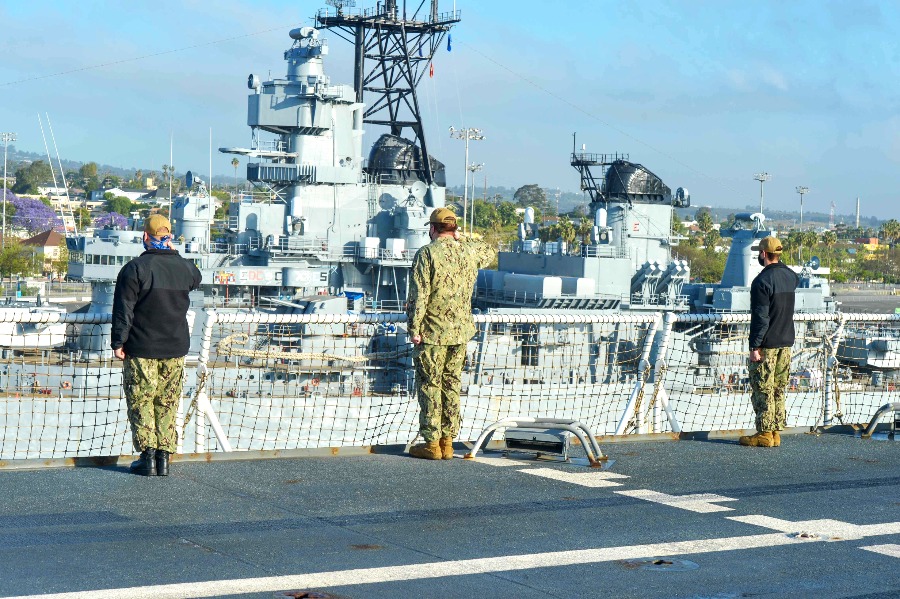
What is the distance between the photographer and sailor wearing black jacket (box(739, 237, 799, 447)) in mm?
9766

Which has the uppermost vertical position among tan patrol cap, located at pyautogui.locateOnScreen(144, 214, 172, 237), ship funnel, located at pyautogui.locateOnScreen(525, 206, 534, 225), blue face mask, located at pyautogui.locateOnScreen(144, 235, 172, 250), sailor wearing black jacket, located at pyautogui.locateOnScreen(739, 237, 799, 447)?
ship funnel, located at pyautogui.locateOnScreen(525, 206, 534, 225)

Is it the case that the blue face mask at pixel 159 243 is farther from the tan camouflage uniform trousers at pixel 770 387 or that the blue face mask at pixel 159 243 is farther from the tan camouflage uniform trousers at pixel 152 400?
the tan camouflage uniform trousers at pixel 770 387

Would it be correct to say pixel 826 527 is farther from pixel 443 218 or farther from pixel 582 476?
pixel 443 218

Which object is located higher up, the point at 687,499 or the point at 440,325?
the point at 440,325

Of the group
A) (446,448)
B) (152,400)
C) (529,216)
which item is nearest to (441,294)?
(446,448)

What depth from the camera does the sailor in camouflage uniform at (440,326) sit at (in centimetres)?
850

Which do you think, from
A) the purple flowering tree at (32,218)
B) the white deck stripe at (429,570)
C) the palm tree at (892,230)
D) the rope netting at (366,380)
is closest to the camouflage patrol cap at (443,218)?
the rope netting at (366,380)

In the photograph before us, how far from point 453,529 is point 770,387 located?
4.70 meters

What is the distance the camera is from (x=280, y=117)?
4103 centimetres

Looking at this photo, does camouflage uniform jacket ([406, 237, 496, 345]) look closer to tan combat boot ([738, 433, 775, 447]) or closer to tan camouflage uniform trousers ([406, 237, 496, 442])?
tan camouflage uniform trousers ([406, 237, 496, 442])

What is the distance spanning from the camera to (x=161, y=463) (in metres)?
7.57

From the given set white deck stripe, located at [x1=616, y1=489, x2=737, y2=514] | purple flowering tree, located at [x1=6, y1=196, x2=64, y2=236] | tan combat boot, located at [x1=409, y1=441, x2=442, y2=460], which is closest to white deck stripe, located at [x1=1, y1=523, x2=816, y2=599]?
white deck stripe, located at [x1=616, y1=489, x2=737, y2=514]

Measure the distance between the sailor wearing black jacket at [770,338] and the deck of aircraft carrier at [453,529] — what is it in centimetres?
105

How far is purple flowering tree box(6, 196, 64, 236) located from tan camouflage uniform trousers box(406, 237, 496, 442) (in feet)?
323
